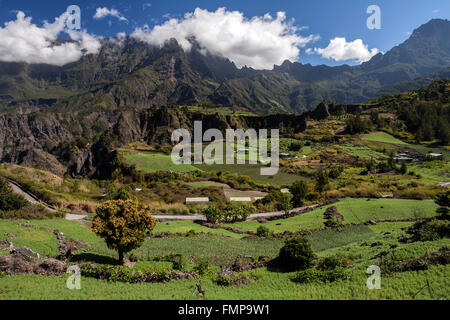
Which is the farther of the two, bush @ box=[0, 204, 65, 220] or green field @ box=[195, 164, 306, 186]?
green field @ box=[195, 164, 306, 186]

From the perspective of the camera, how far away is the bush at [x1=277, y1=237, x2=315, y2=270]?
16.3 metres

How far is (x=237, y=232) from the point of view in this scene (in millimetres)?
31156

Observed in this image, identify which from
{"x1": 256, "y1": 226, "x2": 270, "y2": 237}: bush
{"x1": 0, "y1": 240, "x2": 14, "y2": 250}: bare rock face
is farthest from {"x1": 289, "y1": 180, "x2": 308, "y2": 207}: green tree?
Result: {"x1": 0, "y1": 240, "x2": 14, "y2": 250}: bare rock face

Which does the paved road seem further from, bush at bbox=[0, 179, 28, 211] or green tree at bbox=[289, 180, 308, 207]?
bush at bbox=[0, 179, 28, 211]

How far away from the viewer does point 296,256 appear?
53.2ft

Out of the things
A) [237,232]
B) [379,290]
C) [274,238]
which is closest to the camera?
[379,290]

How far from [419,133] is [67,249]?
5515 inches

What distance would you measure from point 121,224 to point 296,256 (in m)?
11.9

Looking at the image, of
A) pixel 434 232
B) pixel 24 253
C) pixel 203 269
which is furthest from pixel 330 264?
pixel 24 253

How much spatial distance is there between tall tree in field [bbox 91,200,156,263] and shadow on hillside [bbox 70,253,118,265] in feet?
3.74

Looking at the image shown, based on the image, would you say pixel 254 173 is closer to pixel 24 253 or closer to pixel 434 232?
pixel 434 232

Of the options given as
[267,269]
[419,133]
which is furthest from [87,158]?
[419,133]
